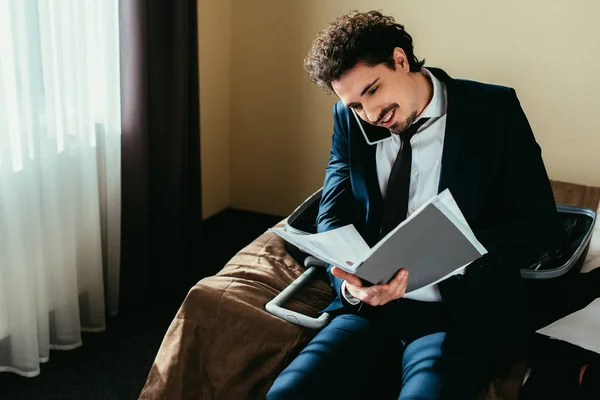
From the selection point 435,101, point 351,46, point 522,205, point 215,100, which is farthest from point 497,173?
point 215,100

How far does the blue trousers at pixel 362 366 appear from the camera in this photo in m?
1.27

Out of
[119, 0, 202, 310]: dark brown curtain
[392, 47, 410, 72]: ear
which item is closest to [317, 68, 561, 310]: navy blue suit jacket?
[392, 47, 410, 72]: ear

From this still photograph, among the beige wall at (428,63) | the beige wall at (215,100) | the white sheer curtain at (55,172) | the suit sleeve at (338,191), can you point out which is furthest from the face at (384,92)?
the beige wall at (215,100)

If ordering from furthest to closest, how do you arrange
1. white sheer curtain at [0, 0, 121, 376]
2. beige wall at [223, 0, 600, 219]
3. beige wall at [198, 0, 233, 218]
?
1. beige wall at [198, 0, 233, 218]
2. beige wall at [223, 0, 600, 219]
3. white sheer curtain at [0, 0, 121, 376]

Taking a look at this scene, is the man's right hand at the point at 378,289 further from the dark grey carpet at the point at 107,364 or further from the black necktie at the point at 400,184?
the dark grey carpet at the point at 107,364

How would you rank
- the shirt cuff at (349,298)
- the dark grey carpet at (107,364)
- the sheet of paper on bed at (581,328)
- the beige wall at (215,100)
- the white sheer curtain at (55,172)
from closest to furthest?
the sheet of paper on bed at (581,328), the shirt cuff at (349,298), the white sheer curtain at (55,172), the dark grey carpet at (107,364), the beige wall at (215,100)

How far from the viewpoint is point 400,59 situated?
1.38 meters

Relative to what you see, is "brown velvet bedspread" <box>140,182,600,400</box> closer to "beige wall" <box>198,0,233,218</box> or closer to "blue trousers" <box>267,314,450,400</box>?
"blue trousers" <box>267,314,450,400</box>

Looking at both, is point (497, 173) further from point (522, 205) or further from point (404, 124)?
point (404, 124)

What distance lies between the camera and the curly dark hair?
1333mm

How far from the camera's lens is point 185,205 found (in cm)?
250

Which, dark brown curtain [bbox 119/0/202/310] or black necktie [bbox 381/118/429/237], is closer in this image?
black necktie [bbox 381/118/429/237]

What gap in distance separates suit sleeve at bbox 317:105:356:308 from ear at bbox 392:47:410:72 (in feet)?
0.81

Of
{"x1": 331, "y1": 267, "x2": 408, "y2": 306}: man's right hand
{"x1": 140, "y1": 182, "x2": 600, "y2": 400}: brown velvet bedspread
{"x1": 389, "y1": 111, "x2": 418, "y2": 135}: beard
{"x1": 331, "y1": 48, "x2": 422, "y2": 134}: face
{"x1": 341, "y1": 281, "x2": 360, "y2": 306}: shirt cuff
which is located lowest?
{"x1": 140, "y1": 182, "x2": 600, "y2": 400}: brown velvet bedspread
